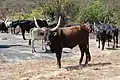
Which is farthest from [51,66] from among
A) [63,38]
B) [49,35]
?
[49,35]

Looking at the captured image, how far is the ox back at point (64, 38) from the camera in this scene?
15.4m

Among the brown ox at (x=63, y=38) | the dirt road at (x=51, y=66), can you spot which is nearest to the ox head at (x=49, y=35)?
the brown ox at (x=63, y=38)

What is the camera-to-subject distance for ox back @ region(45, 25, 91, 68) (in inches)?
607

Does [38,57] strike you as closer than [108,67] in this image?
No

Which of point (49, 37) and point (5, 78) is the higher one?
point (49, 37)

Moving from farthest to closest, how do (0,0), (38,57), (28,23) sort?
(0,0)
(28,23)
(38,57)

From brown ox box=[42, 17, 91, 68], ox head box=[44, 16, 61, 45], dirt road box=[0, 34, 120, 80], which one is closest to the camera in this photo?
dirt road box=[0, 34, 120, 80]

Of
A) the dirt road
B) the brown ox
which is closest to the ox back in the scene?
the brown ox

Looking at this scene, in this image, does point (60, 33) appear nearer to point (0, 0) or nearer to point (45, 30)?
point (45, 30)

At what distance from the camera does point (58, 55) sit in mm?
15844

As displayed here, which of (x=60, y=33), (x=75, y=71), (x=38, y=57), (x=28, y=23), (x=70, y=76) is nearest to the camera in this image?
(x=70, y=76)

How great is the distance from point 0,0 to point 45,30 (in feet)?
248

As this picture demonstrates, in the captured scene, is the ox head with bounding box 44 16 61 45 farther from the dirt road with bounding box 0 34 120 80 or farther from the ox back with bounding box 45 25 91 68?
the dirt road with bounding box 0 34 120 80

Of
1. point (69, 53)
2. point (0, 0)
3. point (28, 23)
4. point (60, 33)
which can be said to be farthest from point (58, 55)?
point (0, 0)
